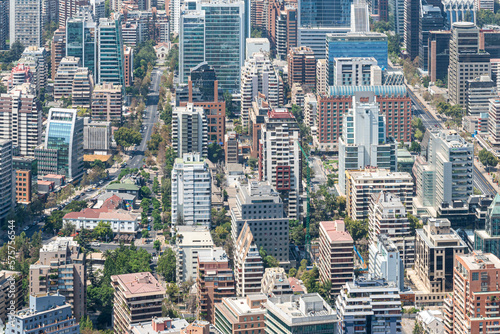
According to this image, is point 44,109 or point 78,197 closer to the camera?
point 78,197

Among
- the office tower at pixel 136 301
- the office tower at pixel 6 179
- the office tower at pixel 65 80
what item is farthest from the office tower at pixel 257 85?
the office tower at pixel 136 301

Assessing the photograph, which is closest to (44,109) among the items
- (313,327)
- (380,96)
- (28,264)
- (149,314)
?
(380,96)

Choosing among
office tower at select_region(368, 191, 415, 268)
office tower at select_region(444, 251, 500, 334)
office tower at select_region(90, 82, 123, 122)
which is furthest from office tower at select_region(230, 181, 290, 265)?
office tower at select_region(90, 82, 123, 122)

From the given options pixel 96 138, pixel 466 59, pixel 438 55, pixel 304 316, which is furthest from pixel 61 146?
pixel 304 316

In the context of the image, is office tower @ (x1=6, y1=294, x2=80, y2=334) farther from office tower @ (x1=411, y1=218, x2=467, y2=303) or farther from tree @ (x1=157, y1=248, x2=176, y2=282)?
office tower @ (x1=411, y1=218, x2=467, y2=303)

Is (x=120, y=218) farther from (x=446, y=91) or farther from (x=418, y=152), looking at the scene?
(x=446, y=91)

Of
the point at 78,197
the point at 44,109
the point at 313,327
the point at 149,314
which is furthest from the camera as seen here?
the point at 44,109

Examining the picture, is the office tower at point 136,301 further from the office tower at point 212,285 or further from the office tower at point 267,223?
the office tower at point 267,223
